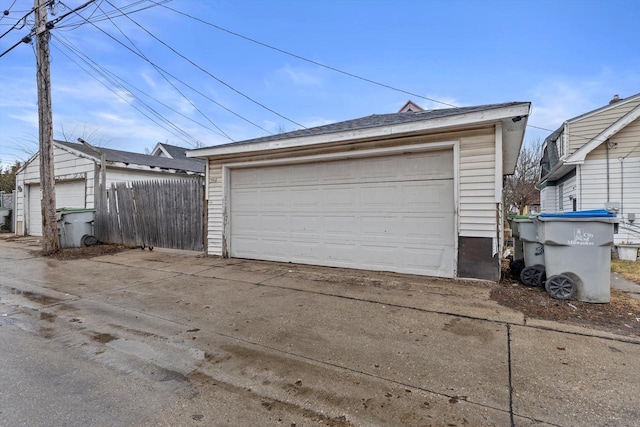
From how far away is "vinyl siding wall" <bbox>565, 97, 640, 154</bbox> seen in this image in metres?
11.4

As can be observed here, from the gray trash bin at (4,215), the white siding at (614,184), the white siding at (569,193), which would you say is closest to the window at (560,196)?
the white siding at (569,193)

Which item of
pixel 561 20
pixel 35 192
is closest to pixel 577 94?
pixel 561 20

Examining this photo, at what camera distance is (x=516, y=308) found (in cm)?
399

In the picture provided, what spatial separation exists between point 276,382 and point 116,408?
3.41ft

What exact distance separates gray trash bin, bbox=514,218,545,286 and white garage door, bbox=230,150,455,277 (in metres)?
1.06

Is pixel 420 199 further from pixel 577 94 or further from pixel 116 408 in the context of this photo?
pixel 577 94

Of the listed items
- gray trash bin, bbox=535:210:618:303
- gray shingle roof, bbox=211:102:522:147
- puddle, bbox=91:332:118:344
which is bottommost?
puddle, bbox=91:332:118:344

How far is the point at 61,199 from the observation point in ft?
41.8

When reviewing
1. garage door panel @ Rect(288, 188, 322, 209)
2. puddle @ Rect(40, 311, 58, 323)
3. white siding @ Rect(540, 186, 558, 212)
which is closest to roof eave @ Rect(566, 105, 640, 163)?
white siding @ Rect(540, 186, 558, 212)

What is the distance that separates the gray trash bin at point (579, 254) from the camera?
4.01 m

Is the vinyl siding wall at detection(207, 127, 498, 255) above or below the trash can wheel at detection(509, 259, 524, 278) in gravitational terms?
above

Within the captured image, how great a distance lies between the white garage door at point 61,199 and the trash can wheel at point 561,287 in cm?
1392

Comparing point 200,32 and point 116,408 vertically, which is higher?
point 200,32

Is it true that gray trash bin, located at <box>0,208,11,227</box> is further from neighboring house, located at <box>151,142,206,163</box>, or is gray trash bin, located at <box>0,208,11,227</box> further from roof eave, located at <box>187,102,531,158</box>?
roof eave, located at <box>187,102,531,158</box>
